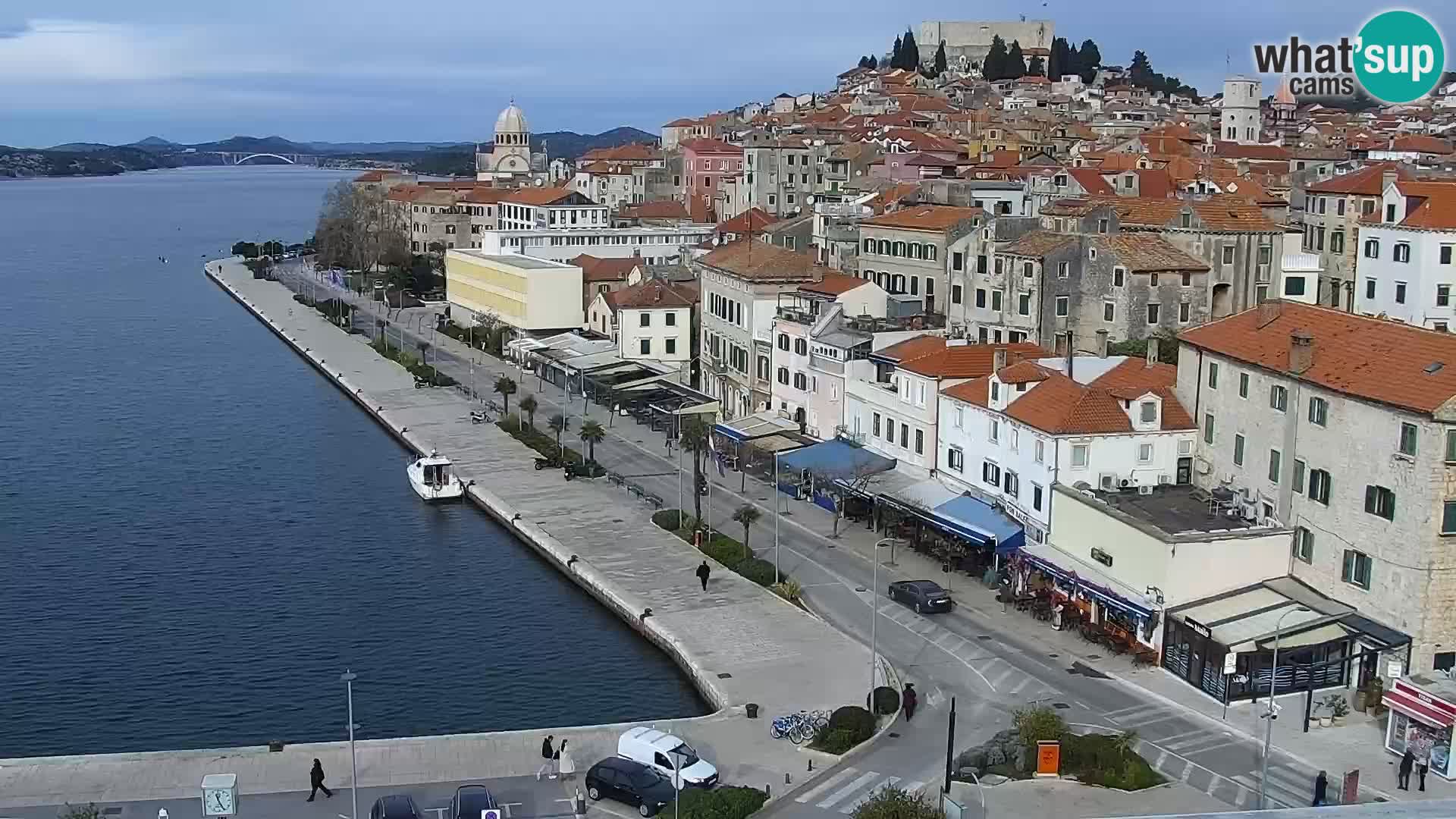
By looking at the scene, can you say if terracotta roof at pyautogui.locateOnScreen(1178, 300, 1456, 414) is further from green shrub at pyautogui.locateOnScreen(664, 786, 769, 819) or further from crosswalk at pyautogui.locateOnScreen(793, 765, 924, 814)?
green shrub at pyautogui.locateOnScreen(664, 786, 769, 819)

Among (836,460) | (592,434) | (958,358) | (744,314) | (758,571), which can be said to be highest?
(958,358)

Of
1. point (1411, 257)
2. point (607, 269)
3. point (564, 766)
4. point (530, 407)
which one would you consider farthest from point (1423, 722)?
point (607, 269)

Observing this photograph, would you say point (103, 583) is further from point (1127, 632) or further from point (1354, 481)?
point (1354, 481)

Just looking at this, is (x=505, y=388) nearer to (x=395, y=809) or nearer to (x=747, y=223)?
(x=747, y=223)

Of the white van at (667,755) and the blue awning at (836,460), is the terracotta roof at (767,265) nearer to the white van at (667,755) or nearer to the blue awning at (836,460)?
the blue awning at (836,460)

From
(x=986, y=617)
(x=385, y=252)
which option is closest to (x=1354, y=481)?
(x=986, y=617)

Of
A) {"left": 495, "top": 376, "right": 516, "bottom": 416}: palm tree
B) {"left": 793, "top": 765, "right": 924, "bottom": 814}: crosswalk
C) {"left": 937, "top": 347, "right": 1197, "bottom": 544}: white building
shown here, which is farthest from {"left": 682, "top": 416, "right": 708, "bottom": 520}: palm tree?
{"left": 793, "top": 765, "right": 924, "bottom": 814}: crosswalk

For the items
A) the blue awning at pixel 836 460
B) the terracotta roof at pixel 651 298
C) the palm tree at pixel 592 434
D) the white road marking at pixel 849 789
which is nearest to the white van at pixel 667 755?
the white road marking at pixel 849 789
